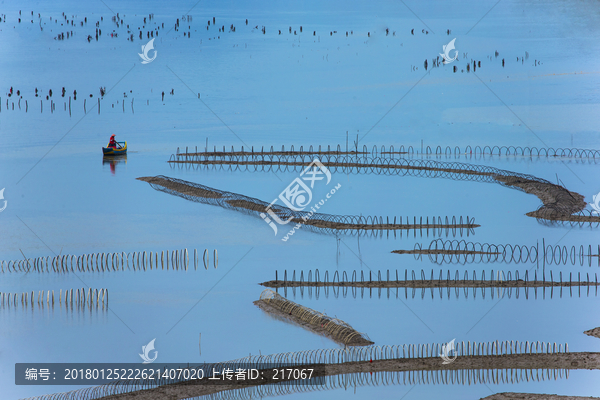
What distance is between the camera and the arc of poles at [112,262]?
2308 cm

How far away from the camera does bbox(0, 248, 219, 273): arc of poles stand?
75.7ft

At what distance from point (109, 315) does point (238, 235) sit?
7.90 metres

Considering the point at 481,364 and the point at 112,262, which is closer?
the point at 481,364

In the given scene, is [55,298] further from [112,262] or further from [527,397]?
[527,397]

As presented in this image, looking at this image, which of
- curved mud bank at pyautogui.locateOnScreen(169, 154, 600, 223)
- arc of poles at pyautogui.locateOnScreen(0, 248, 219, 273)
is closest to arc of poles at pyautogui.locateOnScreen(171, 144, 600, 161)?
curved mud bank at pyautogui.locateOnScreen(169, 154, 600, 223)

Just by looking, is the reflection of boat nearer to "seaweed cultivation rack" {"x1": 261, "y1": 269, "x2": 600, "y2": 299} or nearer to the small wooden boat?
the small wooden boat

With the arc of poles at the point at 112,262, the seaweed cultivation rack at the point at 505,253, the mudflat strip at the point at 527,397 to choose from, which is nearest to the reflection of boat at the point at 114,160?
the arc of poles at the point at 112,262

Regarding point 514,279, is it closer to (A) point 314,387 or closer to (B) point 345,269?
(B) point 345,269

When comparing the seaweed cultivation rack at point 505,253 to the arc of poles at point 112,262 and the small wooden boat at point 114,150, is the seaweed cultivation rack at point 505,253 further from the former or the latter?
the small wooden boat at point 114,150

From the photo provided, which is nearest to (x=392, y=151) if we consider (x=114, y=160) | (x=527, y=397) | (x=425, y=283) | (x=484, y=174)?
(x=484, y=174)

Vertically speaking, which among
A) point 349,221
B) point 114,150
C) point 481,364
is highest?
point 114,150

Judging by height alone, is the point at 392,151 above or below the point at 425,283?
above

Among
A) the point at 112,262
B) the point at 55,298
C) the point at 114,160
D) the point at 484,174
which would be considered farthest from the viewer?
the point at 114,160

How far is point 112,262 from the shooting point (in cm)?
2369
